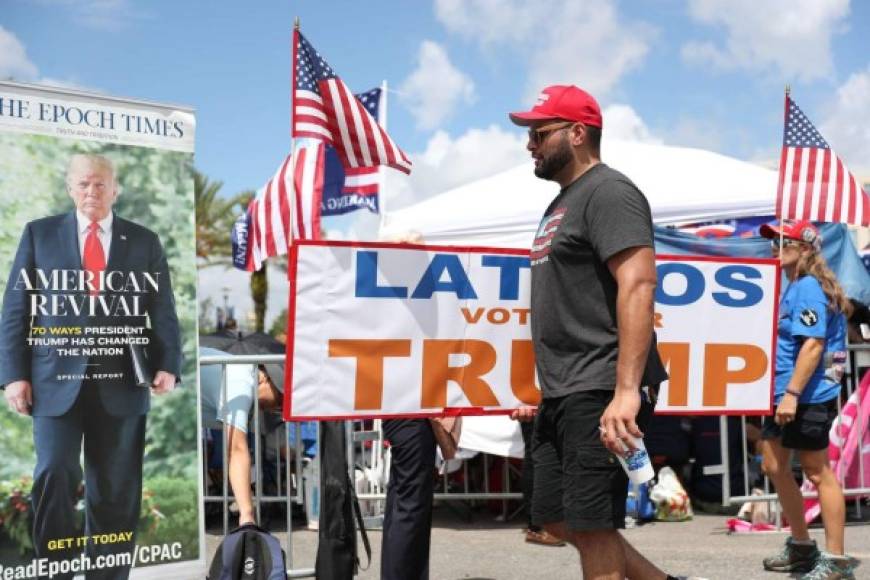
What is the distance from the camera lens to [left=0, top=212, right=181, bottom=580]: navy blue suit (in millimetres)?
4074

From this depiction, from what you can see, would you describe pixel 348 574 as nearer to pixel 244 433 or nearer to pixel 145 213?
pixel 244 433

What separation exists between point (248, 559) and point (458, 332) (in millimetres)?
1405

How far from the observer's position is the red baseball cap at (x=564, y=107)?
3838 millimetres

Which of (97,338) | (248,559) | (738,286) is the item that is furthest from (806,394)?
(97,338)

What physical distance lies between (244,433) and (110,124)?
1664mm

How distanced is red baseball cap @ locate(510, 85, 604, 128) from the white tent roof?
6.03m

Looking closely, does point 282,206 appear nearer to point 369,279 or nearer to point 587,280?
point 369,279

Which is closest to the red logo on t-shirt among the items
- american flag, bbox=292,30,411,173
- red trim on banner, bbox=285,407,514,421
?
red trim on banner, bbox=285,407,514,421

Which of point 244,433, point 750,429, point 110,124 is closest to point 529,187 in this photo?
point 750,429

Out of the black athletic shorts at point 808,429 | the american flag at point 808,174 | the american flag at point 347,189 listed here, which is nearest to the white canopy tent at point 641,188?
the american flag at point 347,189

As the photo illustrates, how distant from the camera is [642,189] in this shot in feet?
36.2

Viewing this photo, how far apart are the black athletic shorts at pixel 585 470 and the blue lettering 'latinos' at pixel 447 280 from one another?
107 centimetres

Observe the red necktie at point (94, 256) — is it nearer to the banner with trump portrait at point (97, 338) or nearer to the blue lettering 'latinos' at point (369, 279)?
the banner with trump portrait at point (97, 338)

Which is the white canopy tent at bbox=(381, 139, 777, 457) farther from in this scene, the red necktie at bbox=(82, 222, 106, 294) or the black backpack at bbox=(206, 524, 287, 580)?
the red necktie at bbox=(82, 222, 106, 294)
